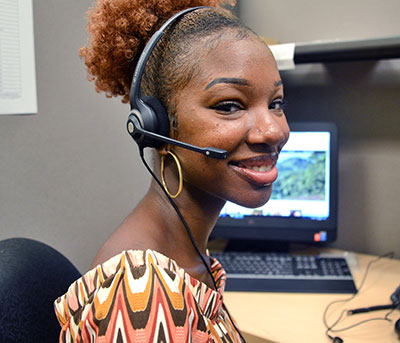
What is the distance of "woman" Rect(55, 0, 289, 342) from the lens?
1.60ft

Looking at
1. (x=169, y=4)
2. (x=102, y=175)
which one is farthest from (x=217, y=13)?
(x=102, y=175)

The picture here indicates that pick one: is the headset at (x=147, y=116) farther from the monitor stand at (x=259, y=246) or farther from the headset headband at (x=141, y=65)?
the monitor stand at (x=259, y=246)

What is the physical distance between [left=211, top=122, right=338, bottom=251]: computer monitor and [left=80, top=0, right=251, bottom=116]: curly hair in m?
0.61

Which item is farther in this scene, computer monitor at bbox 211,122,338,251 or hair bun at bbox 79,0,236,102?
computer monitor at bbox 211,122,338,251

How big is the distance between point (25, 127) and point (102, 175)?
0.27 meters

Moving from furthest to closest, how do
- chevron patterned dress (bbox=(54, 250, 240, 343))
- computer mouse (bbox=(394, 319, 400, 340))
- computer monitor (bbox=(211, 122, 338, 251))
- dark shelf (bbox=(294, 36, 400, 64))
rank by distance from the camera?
computer monitor (bbox=(211, 122, 338, 251)) < dark shelf (bbox=(294, 36, 400, 64)) < computer mouse (bbox=(394, 319, 400, 340)) < chevron patterned dress (bbox=(54, 250, 240, 343))

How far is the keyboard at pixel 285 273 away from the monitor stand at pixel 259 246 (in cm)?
5

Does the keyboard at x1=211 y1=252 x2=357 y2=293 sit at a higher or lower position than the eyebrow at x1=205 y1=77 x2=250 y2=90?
lower

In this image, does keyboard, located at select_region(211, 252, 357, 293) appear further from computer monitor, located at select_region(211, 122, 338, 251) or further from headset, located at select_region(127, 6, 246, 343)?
headset, located at select_region(127, 6, 246, 343)

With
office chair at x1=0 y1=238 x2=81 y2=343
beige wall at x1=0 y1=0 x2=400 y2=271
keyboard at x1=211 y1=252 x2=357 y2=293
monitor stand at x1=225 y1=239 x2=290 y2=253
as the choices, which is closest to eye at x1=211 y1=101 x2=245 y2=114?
office chair at x1=0 y1=238 x2=81 y2=343

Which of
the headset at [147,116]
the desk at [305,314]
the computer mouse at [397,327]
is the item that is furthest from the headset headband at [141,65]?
the computer mouse at [397,327]

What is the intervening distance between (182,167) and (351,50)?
712mm

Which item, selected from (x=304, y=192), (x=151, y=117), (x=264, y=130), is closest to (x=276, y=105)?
(x=264, y=130)

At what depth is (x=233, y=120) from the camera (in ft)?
1.87
